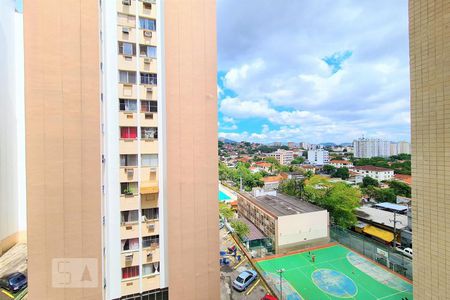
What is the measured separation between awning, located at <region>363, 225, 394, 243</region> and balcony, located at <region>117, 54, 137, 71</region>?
56.0 ft

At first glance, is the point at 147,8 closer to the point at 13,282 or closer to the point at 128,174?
the point at 128,174

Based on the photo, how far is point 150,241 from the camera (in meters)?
4.48

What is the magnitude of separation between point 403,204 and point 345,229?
8145mm

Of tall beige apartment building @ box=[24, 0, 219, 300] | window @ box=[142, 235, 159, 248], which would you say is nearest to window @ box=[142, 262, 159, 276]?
tall beige apartment building @ box=[24, 0, 219, 300]

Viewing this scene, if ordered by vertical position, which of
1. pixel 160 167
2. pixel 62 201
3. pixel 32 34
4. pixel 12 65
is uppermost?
pixel 12 65

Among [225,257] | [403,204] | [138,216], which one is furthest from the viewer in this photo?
[403,204]

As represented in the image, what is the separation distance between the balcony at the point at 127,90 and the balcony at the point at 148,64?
490mm

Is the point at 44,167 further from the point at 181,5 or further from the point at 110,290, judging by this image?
the point at 181,5

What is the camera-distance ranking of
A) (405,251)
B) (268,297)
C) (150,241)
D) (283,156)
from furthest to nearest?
(283,156) < (405,251) < (268,297) < (150,241)

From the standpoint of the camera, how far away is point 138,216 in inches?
174

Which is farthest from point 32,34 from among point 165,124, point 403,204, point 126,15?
point 403,204

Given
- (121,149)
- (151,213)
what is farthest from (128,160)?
(151,213)

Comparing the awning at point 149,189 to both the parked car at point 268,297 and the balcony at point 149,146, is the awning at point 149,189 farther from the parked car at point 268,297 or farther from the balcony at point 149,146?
the parked car at point 268,297

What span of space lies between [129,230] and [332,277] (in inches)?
390
